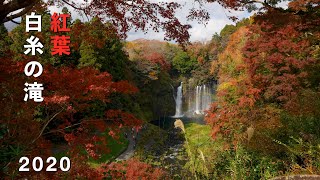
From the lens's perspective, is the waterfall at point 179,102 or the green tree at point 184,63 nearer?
the waterfall at point 179,102

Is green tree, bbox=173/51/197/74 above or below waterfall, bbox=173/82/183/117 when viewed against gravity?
above

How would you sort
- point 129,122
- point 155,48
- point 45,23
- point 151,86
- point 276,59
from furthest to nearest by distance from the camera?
point 155,48, point 151,86, point 45,23, point 276,59, point 129,122

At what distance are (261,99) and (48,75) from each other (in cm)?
816

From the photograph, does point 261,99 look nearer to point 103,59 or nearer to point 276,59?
point 276,59

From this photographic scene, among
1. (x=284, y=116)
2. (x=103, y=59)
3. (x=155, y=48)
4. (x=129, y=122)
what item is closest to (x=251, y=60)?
(x=284, y=116)

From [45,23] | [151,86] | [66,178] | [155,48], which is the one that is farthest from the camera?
[155,48]

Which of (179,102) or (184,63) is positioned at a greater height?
(184,63)

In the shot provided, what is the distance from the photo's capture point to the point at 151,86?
27266 millimetres

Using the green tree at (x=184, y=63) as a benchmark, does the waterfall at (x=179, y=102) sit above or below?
below

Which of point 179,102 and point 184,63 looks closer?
point 179,102

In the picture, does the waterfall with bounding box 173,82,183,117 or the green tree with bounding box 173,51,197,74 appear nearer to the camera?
the waterfall with bounding box 173,82,183,117

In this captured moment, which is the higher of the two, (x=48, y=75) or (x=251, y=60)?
(x=251, y=60)

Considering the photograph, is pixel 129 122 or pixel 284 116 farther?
pixel 284 116

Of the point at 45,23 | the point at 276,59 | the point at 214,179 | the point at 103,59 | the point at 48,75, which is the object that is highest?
the point at 45,23
